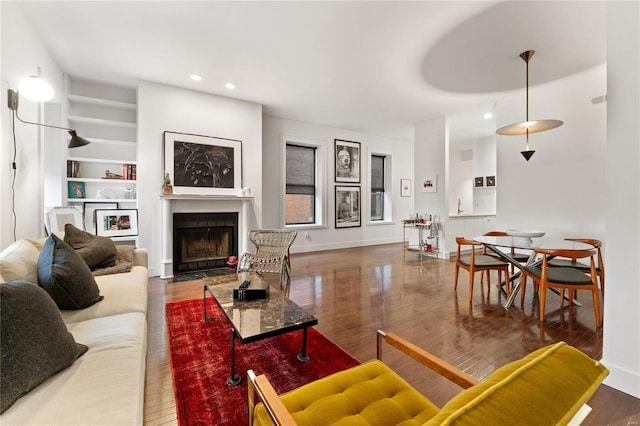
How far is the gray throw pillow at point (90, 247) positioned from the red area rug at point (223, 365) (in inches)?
35.7

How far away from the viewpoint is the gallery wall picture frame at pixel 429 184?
19.5 feet

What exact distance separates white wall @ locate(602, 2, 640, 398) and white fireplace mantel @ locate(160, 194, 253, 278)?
4374 mm

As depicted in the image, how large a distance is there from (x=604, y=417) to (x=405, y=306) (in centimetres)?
167

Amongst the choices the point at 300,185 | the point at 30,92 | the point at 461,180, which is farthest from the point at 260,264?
the point at 461,180

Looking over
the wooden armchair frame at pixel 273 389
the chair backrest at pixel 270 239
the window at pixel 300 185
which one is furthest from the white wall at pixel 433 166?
the wooden armchair frame at pixel 273 389

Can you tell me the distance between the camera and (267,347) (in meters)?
2.17

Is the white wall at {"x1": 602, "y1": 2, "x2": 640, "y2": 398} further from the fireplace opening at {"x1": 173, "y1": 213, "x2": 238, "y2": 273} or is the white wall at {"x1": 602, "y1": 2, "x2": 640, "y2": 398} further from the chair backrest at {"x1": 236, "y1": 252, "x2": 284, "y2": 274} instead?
the fireplace opening at {"x1": 173, "y1": 213, "x2": 238, "y2": 273}

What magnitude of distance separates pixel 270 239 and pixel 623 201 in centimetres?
365

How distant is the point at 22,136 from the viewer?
104 inches

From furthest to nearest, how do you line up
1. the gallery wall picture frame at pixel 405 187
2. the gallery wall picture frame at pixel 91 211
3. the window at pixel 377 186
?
the gallery wall picture frame at pixel 405 187, the window at pixel 377 186, the gallery wall picture frame at pixel 91 211

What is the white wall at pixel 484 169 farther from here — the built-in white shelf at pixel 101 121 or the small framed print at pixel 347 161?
the built-in white shelf at pixel 101 121

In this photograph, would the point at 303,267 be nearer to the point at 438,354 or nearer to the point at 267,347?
the point at 267,347

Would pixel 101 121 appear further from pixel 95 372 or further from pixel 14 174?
pixel 95 372

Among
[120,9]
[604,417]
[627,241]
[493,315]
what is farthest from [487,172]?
[120,9]
